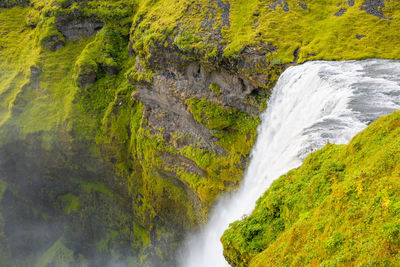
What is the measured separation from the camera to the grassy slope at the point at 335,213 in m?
4.43

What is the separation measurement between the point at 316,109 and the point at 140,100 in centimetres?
2326

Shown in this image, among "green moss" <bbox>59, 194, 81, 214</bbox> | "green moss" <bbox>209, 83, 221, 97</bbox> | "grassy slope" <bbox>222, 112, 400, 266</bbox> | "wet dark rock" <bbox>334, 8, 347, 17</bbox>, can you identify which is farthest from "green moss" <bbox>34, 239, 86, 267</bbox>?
"wet dark rock" <bbox>334, 8, 347, 17</bbox>

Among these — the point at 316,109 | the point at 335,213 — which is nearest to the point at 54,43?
the point at 316,109

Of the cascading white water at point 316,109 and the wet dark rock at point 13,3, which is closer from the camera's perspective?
the cascading white water at point 316,109

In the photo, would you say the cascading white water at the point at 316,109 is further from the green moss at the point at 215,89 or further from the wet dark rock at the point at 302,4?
the wet dark rock at the point at 302,4

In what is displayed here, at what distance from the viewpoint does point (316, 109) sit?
12258 mm

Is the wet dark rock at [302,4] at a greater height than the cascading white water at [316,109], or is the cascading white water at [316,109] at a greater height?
the wet dark rock at [302,4]

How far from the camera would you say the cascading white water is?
32.7 feet

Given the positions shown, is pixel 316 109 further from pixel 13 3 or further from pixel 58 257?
pixel 13 3

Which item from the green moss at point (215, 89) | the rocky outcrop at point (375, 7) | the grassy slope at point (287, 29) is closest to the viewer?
the grassy slope at point (287, 29)

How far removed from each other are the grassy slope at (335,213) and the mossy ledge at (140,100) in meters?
11.4

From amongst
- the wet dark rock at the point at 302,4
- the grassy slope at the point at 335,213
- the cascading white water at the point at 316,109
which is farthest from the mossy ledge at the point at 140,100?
the grassy slope at the point at 335,213

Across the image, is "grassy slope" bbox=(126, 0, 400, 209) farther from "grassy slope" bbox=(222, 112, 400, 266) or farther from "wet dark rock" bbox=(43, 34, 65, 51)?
"wet dark rock" bbox=(43, 34, 65, 51)

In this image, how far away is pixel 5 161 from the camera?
38.8 m
